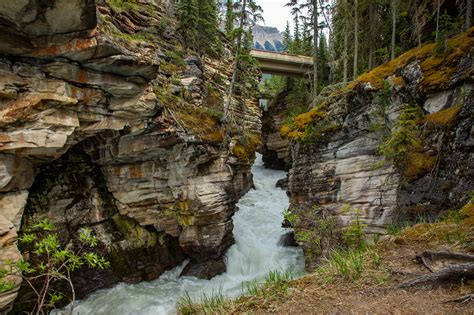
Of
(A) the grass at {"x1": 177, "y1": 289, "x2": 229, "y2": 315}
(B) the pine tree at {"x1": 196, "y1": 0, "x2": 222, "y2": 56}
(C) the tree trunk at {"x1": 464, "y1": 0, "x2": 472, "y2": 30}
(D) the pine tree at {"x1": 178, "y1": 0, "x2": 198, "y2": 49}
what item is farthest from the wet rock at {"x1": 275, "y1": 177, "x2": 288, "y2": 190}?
(A) the grass at {"x1": 177, "y1": 289, "x2": 229, "y2": 315}

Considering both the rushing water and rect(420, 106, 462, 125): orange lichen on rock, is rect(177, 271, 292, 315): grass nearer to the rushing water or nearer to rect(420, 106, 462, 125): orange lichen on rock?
the rushing water

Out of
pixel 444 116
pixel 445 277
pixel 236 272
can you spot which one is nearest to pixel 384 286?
pixel 445 277

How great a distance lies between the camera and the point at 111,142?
40.2ft

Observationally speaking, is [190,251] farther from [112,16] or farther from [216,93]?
[112,16]

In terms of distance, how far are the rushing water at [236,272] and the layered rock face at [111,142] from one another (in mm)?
668

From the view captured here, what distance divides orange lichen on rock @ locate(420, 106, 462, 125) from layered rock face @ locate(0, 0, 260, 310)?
8.81m

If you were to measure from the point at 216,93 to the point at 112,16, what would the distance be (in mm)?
7027

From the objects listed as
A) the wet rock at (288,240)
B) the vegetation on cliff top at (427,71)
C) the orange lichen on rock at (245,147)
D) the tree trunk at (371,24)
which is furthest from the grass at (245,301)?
the tree trunk at (371,24)

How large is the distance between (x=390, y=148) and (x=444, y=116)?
168 cm

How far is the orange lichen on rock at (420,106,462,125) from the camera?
26.5ft

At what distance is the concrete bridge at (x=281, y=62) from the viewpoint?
27.9 m

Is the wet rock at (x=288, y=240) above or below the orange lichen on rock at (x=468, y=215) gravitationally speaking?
below

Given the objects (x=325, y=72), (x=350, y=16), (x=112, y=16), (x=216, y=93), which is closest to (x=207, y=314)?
(x=112, y=16)

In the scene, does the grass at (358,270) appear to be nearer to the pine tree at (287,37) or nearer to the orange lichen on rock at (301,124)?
the orange lichen on rock at (301,124)
